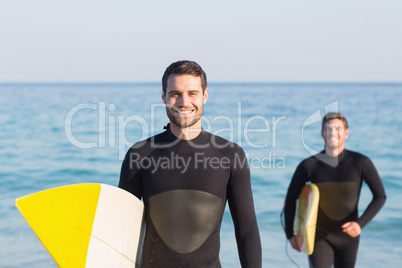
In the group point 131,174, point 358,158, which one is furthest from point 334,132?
point 131,174

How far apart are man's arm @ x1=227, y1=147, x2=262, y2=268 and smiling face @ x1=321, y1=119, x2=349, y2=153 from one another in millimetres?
2319

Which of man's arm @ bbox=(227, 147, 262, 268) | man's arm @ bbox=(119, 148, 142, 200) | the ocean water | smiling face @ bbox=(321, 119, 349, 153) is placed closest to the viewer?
man's arm @ bbox=(227, 147, 262, 268)

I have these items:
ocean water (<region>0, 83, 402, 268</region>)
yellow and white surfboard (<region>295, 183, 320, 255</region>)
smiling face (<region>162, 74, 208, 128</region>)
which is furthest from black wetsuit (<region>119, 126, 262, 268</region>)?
ocean water (<region>0, 83, 402, 268</region>)

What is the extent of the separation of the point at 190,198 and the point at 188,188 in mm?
45

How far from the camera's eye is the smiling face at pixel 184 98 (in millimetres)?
2355

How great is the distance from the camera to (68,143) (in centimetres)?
1748

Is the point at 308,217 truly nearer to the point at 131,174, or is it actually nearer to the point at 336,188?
the point at 336,188

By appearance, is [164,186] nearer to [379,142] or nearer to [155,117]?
[379,142]

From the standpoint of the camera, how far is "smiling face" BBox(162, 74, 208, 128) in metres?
2.36

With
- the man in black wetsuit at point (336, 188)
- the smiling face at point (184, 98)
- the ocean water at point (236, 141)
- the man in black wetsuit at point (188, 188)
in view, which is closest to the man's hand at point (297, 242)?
the man in black wetsuit at point (336, 188)

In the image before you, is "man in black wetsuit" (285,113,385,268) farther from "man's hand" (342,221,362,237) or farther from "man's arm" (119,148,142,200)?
"man's arm" (119,148,142,200)

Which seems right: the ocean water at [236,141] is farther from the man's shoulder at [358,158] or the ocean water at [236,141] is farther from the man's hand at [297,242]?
the man's shoulder at [358,158]

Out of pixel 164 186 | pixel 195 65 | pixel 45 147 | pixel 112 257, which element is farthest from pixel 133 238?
pixel 45 147

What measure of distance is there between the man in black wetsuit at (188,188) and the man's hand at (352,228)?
235 centimetres
